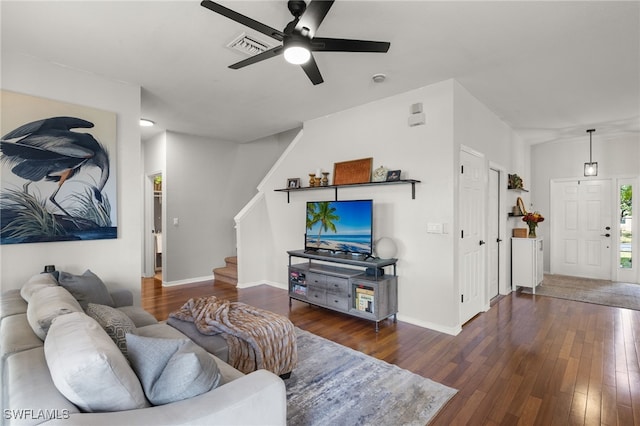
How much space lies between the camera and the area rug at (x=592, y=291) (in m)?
4.49

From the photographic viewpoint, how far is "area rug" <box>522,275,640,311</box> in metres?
4.49

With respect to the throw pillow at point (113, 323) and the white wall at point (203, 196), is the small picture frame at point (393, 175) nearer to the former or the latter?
the throw pillow at point (113, 323)

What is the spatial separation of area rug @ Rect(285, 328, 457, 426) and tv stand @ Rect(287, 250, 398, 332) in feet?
2.43

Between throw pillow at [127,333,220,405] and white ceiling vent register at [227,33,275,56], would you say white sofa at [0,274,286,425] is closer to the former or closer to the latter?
throw pillow at [127,333,220,405]

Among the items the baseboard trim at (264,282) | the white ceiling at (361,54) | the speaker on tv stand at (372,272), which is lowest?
the baseboard trim at (264,282)

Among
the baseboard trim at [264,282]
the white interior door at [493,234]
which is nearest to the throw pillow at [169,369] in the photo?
the baseboard trim at [264,282]

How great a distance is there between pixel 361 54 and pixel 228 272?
4300 millimetres

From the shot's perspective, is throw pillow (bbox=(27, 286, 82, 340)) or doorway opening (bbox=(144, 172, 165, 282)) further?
doorway opening (bbox=(144, 172, 165, 282))

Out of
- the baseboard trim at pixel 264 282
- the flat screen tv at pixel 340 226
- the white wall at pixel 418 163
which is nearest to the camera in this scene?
the white wall at pixel 418 163

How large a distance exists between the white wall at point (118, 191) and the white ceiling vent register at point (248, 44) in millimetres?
1505

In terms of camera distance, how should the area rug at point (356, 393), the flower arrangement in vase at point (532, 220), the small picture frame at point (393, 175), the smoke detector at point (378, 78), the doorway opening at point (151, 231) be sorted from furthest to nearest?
the doorway opening at point (151, 231), the flower arrangement in vase at point (532, 220), the small picture frame at point (393, 175), the smoke detector at point (378, 78), the area rug at point (356, 393)

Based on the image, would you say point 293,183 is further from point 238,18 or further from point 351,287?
point 238,18

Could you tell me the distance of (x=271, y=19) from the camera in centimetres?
232

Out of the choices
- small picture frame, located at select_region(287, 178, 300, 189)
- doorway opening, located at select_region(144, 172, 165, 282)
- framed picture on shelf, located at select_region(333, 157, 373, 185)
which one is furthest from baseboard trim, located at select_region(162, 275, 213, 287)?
framed picture on shelf, located at select_region(333, 157, 373, 185)
